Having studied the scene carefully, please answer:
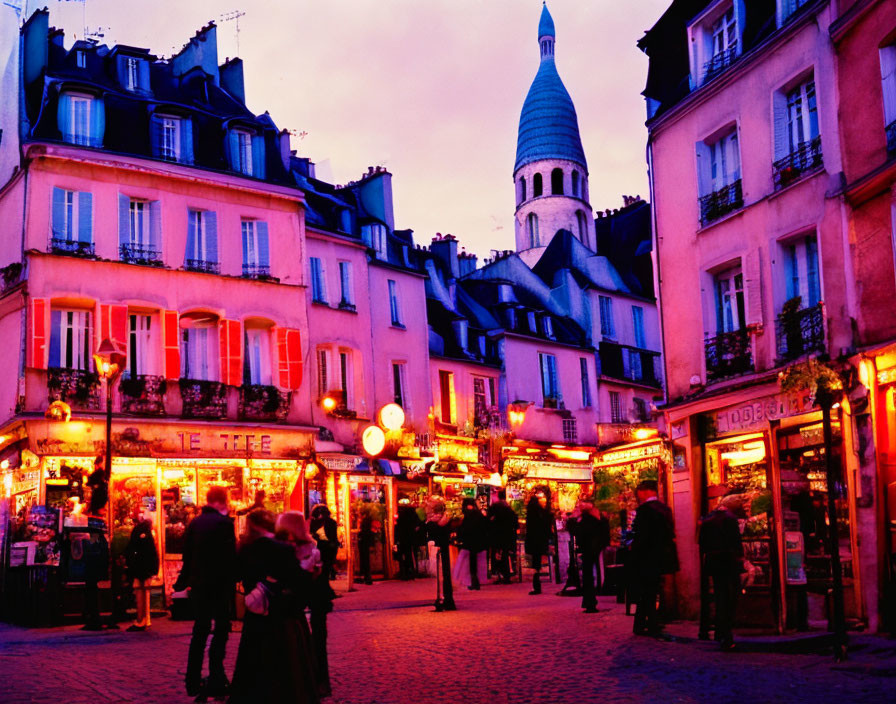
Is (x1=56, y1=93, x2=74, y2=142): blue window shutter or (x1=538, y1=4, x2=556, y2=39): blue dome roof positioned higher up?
(x1=538, y1=4, x2=556, y2=39): blue dome roof

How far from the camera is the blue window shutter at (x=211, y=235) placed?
1073 inches

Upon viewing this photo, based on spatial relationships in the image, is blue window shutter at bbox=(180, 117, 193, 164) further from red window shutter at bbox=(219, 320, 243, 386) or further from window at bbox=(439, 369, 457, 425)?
window at bbox=(439, 369, 457, 425)

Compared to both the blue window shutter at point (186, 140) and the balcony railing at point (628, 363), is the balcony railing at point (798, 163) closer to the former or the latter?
the blue window shutter at point (186, 140)

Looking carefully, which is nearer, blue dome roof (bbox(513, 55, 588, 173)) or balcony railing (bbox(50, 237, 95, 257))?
balcony railing (bbox(50, 237, 95, 257))

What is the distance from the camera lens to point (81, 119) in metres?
25.9

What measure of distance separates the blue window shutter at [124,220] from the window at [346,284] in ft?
22.0

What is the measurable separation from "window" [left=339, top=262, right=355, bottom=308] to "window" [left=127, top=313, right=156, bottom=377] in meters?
6.36

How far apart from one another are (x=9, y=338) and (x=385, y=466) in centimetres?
1008

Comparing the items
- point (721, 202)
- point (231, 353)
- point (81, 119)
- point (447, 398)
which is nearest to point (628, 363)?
point (447, 398)

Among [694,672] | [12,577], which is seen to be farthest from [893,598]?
[12,577]

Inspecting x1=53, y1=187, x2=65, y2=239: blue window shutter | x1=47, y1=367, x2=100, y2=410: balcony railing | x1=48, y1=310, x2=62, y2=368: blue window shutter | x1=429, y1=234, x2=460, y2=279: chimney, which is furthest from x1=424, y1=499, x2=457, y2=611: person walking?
x1=429, y1=234, x2=460, y2=279: chimney

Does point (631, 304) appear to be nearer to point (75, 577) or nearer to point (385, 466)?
point (385, 466)

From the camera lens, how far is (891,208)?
A: 14.6 meters

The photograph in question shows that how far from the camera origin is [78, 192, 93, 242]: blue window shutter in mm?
25219
